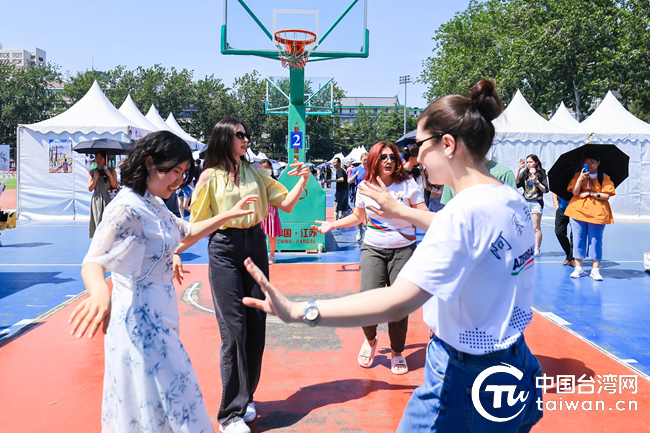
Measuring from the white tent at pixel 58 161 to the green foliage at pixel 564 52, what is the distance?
22.0 metres

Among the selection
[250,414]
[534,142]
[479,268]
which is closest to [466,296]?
[479,268]

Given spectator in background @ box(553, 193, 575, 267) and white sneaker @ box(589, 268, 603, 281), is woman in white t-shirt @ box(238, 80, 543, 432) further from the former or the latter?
spectator in background @ box(553, 193, 575, 267)

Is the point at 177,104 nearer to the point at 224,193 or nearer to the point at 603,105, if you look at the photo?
the point at 603,105

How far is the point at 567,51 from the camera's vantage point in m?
27.2

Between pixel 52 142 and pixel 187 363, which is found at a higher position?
pixel 52 142

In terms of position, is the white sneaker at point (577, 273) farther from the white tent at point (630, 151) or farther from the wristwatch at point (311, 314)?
the white tent at point (630, 151)

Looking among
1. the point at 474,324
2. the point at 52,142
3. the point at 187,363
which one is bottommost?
the point at 187,363

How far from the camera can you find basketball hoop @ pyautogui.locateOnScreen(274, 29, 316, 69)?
9.64 m

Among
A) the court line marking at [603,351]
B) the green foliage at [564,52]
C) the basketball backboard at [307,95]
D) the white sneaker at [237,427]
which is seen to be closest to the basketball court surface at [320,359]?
the court line marking at [603,351]

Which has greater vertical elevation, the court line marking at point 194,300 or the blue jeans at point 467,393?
the blue jeans at point 467,393

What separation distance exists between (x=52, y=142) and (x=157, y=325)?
50.2 ft

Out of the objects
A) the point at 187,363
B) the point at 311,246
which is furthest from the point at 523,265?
the point at 311,246

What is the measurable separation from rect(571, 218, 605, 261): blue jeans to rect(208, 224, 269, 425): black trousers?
20.0 ft

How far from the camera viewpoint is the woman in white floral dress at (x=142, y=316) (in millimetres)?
2215
